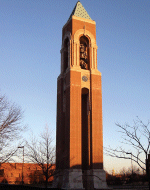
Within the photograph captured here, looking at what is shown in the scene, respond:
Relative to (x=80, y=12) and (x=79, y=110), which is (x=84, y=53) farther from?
(x=79, y=110)

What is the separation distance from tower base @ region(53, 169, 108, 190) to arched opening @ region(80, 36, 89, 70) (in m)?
20.2

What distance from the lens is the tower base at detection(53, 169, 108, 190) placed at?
1609 inches

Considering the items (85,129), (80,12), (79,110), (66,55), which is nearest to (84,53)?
(66,55)

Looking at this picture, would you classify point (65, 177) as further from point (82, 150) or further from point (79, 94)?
point (79, 94)

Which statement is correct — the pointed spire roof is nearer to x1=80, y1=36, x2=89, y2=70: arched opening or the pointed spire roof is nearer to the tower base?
x1=80, y1=36, x2=89, y2=70: arched opening

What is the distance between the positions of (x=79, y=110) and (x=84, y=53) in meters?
13.1

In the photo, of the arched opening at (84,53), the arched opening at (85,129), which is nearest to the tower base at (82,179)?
the arched opening at (85,129)

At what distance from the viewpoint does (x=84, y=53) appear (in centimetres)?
5244

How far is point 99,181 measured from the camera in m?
42.4

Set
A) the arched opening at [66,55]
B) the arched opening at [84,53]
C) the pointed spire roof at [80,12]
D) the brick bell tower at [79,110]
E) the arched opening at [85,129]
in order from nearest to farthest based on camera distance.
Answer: the brick bell tower at [79,110] → the arched opening at [85,129] → the arched opening at [84,53] → the arched opening at [66,55] → the pointed spire roof at [80,12]

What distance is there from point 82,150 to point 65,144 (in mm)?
3695

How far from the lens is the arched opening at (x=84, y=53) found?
5171cm

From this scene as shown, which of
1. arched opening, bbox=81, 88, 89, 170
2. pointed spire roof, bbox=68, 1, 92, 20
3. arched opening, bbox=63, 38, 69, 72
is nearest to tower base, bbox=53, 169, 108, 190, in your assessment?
arched opening, bbox=81, 88, 89, 170

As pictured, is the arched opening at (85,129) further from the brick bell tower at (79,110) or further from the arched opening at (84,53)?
the arched opening at (84,53)
